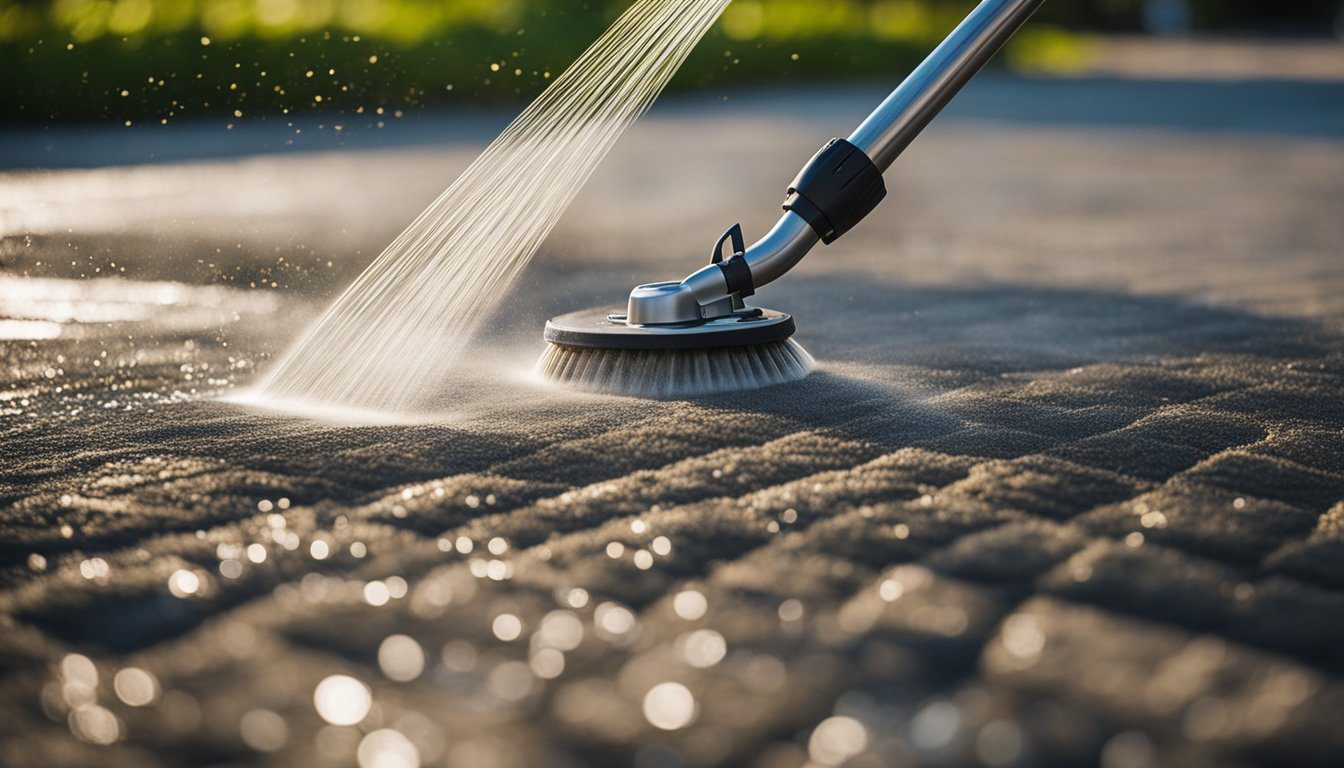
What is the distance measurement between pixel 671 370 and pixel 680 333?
8 cm

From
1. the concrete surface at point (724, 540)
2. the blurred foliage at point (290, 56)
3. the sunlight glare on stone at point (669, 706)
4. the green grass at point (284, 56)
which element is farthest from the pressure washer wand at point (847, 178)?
the green grass at point (284, 56)

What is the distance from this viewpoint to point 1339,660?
1.55 meters

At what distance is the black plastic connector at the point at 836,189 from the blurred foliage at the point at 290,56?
8.60m

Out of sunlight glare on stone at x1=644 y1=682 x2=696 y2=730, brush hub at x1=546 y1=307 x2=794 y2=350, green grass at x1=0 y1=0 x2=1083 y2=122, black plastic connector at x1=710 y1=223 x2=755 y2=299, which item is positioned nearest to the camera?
sunlight glare on stone at x1=644 y1=682 x2=696 y2=730

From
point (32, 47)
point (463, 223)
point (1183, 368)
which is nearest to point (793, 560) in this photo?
point (1183, 368)

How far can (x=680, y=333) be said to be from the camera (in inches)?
111

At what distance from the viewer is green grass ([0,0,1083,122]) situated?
11.5 meters

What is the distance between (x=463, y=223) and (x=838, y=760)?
3.66 m

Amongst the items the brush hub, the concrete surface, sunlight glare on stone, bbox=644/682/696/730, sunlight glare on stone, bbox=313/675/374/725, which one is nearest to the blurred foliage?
the concrete surface

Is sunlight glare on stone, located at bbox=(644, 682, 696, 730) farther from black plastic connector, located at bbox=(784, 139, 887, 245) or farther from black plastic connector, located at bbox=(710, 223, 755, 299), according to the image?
black plastic connector, located at bbox=(784, 139, 887, 245)

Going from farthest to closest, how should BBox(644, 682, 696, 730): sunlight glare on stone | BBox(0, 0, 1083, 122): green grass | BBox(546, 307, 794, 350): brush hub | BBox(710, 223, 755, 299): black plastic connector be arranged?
1. BBox(0, 0, 1083, 122): green grass
2. BBox(710, 223, 755, 299): black plastic connector
3. BBox(546, 307, 794, 350): brush hub
4. BBox(644, 682, 696, 730): sunlight glare on stone

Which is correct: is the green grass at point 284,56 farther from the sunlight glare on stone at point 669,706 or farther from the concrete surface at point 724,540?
the sunlight glare on stone at point 669,706

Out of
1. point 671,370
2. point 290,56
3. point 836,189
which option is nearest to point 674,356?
point 671,370

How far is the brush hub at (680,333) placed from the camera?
2.83 m
